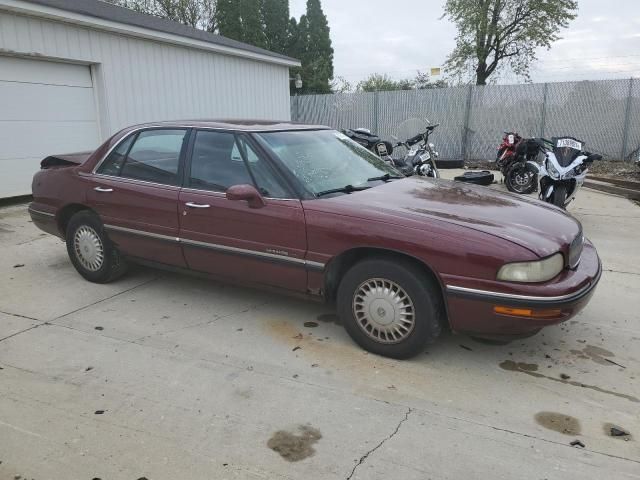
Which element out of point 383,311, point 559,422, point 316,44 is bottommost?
point 559,422

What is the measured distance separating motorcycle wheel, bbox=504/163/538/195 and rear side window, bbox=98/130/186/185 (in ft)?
24.1

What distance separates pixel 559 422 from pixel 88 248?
166 inches

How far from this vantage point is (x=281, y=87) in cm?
1614

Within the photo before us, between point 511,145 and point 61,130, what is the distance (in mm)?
8632

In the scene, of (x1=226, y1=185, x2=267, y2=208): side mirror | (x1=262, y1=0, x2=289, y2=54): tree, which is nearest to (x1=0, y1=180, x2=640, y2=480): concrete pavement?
(x1=226, y1=185, x2=267, y2=208): side mirror

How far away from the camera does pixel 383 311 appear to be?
11.0 feet

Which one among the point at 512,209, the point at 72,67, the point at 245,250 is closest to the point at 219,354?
the point at 245,250

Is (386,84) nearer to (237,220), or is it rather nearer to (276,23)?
(276,23)

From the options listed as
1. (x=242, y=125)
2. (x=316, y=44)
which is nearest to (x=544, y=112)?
(x=242, y=125)

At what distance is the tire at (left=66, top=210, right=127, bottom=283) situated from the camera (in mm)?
4746

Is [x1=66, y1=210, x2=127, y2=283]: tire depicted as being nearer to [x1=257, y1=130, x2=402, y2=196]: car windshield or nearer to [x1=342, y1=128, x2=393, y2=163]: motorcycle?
[x1=257, y1=130, x2=402, y2=196]: car windshield

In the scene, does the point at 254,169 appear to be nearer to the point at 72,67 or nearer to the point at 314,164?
the point at 314,164

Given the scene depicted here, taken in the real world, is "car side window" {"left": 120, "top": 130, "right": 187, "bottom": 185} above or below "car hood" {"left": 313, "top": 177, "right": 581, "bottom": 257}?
above

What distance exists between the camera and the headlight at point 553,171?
22.9 ft
